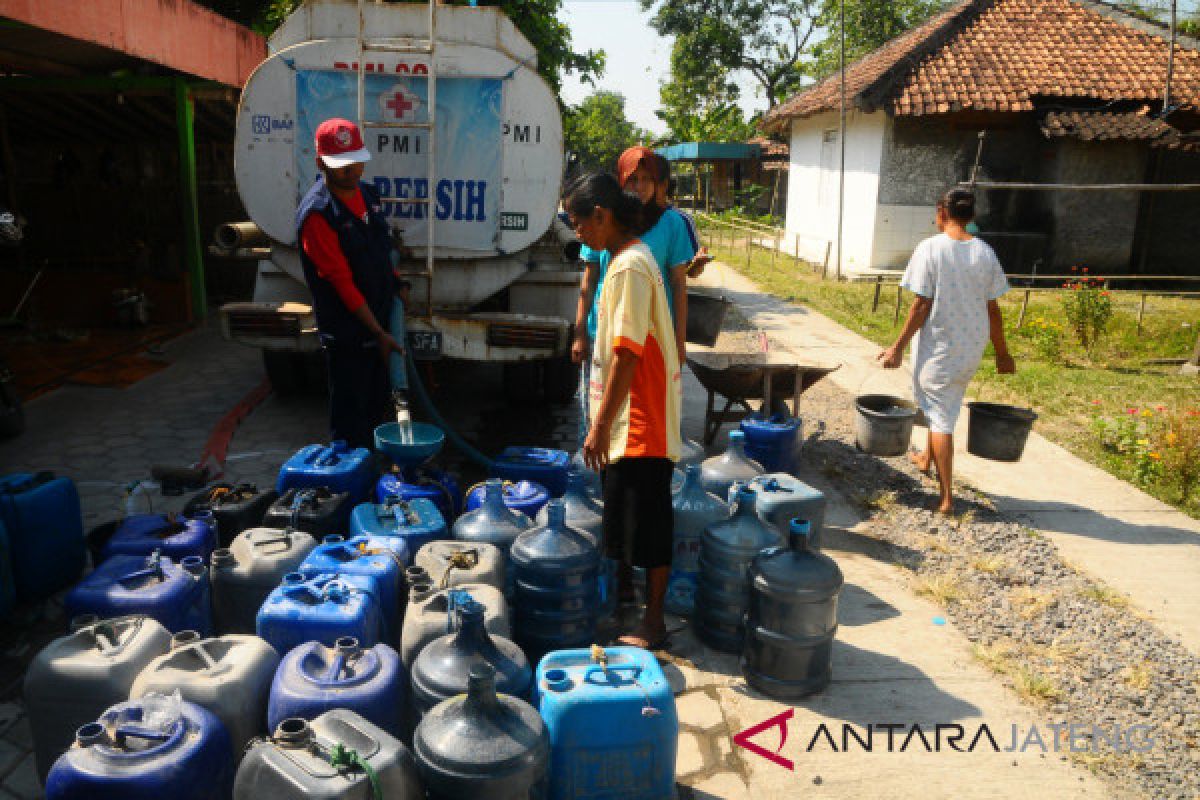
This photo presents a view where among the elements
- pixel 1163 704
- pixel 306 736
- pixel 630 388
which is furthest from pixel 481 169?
pixel 1163 704

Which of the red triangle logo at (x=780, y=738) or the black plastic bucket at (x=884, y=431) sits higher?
the black plastic bucket at (x=884, y=431)

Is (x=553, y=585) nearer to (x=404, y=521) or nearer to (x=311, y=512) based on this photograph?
(x=404, y=521)

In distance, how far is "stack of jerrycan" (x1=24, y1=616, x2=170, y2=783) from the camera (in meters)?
2.60

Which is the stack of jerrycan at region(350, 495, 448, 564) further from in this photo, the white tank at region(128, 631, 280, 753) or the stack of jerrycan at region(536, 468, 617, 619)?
the white tank at region(128, 631, 280, 753)

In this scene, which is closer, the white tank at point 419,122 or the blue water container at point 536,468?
the blue water container at point 536,468

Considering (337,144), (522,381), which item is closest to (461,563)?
(337,144)

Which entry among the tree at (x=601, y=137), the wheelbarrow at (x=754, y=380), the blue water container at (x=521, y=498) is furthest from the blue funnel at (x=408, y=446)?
the tree at (x=601, y=137)

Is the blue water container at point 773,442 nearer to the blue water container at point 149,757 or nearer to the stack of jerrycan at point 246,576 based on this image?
the stack of jerrycan at point 246,576

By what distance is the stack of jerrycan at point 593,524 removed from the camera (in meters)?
3.75

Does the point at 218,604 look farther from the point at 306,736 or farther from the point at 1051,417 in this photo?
the point at 1051,417

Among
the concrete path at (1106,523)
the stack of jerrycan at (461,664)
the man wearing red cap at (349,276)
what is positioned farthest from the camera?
the man wearing red cap at (349,276)

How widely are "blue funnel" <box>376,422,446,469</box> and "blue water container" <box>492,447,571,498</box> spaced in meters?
0.38

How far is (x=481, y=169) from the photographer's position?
574 centimetres

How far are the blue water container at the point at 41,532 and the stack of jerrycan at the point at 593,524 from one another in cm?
216
